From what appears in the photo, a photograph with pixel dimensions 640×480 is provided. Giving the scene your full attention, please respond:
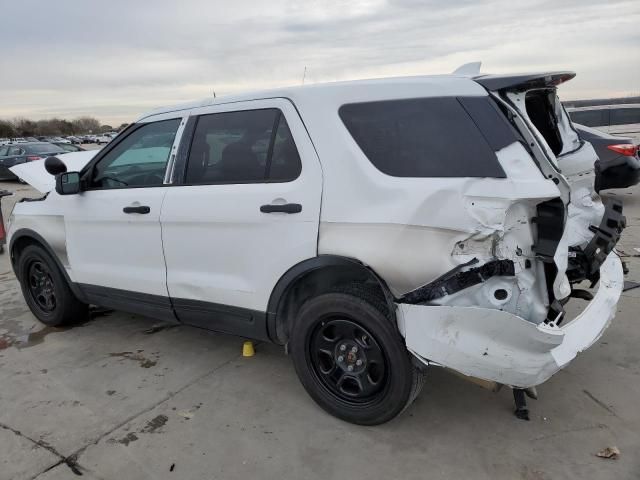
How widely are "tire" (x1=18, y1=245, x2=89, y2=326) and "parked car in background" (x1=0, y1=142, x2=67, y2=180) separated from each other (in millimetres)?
15502

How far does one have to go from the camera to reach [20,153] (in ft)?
63.5

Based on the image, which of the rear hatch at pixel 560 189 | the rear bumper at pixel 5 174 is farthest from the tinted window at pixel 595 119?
the rear bumper at pixel 5 174

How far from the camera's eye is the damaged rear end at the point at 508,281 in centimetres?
245

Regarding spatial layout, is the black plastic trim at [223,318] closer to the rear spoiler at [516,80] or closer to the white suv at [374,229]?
the white suv at [374,229]

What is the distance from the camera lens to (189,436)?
302 centimetres

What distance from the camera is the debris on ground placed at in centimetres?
266

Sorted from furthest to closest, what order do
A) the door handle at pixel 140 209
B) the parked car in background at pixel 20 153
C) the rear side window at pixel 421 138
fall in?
the parked car in background at pixel 20 153 < the door handle at pixel 140 209 < the rear side window at pixel 421 138

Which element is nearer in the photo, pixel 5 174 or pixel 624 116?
pixel 624 116

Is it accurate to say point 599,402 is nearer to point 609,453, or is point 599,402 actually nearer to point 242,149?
point 609,453

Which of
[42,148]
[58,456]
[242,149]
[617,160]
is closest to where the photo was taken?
[58,456]

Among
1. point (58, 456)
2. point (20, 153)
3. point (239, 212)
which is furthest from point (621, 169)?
point (20, 153)

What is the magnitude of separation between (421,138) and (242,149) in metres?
1.19

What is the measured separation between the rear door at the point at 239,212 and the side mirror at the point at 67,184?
100 centimetres

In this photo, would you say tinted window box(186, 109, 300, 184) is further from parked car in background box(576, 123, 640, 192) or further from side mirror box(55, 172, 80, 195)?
parked car in background box(576, 123, 640, 192)
